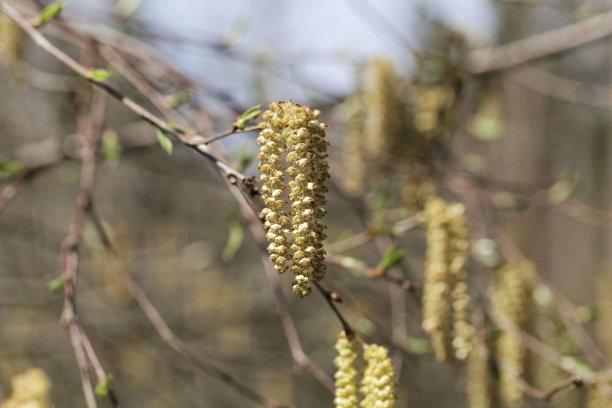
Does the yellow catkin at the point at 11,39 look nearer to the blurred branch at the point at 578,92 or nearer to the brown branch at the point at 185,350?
the brown branch at the point at 185,350

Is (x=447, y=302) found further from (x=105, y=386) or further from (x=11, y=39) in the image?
(x=11, y=39)

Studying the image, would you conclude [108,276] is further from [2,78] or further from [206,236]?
[2,78]

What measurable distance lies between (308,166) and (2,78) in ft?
16.8

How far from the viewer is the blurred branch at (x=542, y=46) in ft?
7.37

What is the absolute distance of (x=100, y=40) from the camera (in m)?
1.63

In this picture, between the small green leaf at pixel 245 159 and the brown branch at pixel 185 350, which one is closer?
the brown branch at pixel 185 350

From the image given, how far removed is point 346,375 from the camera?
955mm

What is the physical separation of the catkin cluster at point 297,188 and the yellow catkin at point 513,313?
3.19ft

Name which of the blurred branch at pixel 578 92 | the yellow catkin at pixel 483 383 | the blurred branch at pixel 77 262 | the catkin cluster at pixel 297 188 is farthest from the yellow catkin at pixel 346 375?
the blurred branch at pixel 578 92

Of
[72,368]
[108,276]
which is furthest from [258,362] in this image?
[72,368]

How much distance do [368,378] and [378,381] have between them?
2 centimetres

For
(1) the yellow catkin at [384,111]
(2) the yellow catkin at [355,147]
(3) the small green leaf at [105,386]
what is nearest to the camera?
(3) the small green leaf at [105,386]

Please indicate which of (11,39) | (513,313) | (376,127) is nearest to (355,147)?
(376,127)

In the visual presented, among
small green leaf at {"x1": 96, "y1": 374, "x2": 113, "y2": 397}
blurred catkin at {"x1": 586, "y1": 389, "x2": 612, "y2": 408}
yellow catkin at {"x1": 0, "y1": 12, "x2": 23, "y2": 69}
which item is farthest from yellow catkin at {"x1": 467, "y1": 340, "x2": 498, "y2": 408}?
yellow catkin at {"x1": 0, "y1": 12, "x2": 23, "y2": 69}
